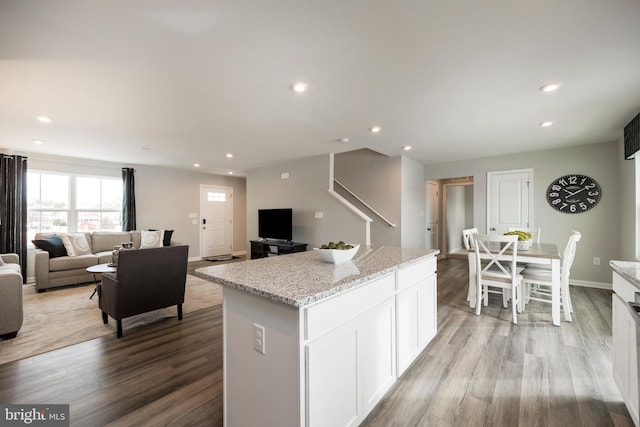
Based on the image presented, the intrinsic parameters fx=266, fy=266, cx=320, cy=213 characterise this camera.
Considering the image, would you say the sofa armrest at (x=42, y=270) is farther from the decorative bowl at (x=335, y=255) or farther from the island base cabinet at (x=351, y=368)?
the island base cabinet at (x=351, y=368)

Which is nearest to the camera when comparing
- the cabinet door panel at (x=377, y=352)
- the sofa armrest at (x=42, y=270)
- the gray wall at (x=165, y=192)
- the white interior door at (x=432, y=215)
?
the cabinet door panel at (x=377, y=352)

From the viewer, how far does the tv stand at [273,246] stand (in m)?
5.40

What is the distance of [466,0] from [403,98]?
1.23 m

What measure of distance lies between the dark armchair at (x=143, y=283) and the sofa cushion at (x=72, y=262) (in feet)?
7.31

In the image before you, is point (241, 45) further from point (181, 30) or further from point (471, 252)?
point (471, 252)

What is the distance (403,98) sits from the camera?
105 inches

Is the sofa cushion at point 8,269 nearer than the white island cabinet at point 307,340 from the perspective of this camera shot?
No

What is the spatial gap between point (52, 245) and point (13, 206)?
1130mm

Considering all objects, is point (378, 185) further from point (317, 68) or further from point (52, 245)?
point (52, 245)

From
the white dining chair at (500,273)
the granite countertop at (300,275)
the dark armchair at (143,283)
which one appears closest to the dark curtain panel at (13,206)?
the dark armchair at (143,283)

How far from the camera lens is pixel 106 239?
5.38 metres

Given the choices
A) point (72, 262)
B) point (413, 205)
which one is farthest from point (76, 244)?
point (413, 205)

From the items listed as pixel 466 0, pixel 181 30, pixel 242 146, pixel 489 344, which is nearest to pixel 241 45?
pixel 181 30

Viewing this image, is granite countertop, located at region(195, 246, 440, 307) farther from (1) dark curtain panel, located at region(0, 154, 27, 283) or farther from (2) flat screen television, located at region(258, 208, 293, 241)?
(1) dark curtain panel, located at region(0, 154, 27, 283)
